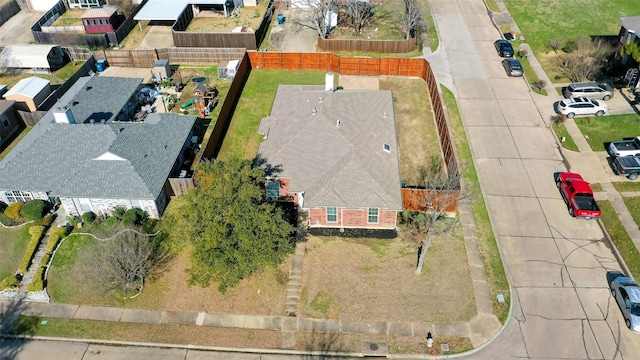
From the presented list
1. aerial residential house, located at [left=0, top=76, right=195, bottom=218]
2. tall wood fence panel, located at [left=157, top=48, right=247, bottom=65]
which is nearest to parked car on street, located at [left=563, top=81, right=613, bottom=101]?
tall wood fence panel, located at [left=157, top=48, right=247, bottom=65]

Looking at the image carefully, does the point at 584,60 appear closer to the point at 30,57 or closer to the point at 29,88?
the point at 29,88

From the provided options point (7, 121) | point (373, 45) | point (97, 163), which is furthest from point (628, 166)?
point (7, 121)

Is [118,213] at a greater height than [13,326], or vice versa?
[118,213]

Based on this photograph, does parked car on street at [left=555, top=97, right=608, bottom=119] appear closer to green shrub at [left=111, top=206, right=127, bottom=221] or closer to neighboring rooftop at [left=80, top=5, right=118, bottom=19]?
green shrub at [left=111, top=206, right=127, bottom=221]

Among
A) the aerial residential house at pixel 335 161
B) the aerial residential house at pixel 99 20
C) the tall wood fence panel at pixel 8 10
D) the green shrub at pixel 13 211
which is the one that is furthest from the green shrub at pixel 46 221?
the tall wood fence panel at pixel 8 10

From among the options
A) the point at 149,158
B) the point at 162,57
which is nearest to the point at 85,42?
the point at 162,57

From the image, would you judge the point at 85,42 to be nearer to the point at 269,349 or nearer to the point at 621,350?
the point at 269,349
